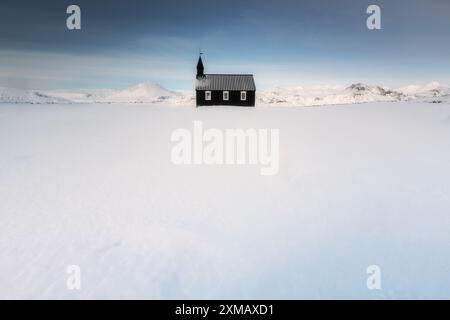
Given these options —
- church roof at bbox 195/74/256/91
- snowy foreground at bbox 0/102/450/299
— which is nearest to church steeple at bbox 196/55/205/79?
church roof at bbox 195/74/256/91

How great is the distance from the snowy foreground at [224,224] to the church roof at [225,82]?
799 inches

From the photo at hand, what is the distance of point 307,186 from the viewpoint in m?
7.34

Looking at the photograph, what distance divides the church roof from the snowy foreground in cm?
2029

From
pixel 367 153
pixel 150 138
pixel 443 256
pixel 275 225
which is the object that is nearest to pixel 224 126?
pixel 150 138

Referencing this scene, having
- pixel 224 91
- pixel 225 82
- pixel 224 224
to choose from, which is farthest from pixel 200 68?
pixel 224 224

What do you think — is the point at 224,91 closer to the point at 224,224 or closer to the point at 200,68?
the point at 200,68

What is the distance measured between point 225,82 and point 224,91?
2.92 ft

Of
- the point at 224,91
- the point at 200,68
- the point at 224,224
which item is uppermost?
the point at 200,68

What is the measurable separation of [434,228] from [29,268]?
6.30 meters

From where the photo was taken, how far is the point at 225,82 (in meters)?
29.9

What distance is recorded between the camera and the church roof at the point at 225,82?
29.6 meters

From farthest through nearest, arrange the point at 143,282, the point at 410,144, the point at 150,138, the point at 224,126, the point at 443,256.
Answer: the point at 224,126 < the point at 150,138 < the point at 410,144 < the point at 443,256 < the point at 143,282

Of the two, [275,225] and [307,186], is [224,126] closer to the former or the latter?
[307,186]

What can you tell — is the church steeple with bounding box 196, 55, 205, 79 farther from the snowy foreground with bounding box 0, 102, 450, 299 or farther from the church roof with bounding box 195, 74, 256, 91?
the snowy foreground with bounding box 0, 102, 450, 299
